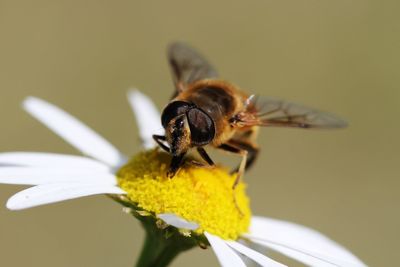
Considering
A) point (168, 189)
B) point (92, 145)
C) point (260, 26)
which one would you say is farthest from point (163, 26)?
point (168, 189)

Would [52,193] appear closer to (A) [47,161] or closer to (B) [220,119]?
(A) [47,161]

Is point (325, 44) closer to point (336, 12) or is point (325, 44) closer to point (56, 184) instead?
point (336, 12)

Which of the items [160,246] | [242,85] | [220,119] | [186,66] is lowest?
[160,246]

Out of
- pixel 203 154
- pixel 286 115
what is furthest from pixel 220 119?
pixel 286 115

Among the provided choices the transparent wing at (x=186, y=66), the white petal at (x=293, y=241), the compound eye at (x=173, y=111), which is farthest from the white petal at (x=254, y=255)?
the transparent wing at (x=186, y=66)

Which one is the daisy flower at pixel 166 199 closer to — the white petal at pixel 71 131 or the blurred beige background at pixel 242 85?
the white petal at pixel 71 131

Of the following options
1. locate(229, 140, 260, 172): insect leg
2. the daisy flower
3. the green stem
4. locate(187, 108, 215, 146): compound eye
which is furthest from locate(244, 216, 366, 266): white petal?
locate(187, 108, 215, 146): compound eye

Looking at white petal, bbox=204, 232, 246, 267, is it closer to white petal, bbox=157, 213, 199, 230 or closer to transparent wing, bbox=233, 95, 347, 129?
white petal, bbox=157, 213, 199, 230
